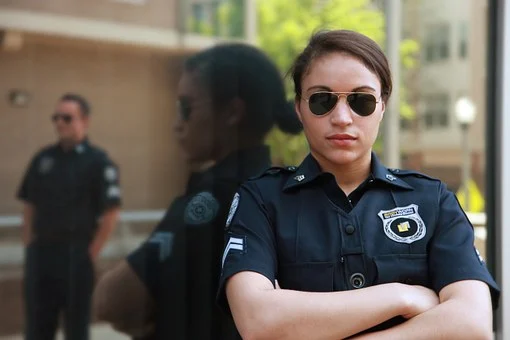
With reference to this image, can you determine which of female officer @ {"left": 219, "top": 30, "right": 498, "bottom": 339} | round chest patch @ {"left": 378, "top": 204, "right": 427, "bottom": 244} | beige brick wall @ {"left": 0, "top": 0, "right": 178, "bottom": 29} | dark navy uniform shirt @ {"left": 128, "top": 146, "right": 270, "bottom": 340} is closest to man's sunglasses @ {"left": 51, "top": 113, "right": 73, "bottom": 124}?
beige brick wall @ {"left": 0, "top": 0, "right": 178, "bottom": 29}

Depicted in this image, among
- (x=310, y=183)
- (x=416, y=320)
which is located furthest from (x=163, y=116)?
(x=416, y=320)

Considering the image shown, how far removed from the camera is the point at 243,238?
130 cm

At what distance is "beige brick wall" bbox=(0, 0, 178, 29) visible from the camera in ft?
6.61

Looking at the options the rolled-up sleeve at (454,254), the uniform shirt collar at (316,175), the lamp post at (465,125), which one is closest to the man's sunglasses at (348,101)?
the uniform shirt collar at (316,175)

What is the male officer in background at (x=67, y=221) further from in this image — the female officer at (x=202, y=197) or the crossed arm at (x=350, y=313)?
the crossed arm at (x=350, y=313)

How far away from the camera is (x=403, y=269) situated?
1311 mm

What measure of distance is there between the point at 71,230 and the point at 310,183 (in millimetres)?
999

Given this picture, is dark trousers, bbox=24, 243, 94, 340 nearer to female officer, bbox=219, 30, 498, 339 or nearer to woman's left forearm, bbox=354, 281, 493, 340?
female officer, bbox=219, 30, 498, 339

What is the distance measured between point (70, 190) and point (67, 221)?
93 millimetres

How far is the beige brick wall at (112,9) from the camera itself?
2016 mm

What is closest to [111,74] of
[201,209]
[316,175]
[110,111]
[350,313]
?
[110,111]

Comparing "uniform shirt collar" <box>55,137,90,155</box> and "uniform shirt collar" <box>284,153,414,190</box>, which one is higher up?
"uniform shirt collar" <box>55,137,90,155</box>

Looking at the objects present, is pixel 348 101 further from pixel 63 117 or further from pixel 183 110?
pixel 63 117

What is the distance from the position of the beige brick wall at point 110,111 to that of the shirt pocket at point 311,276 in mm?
912
